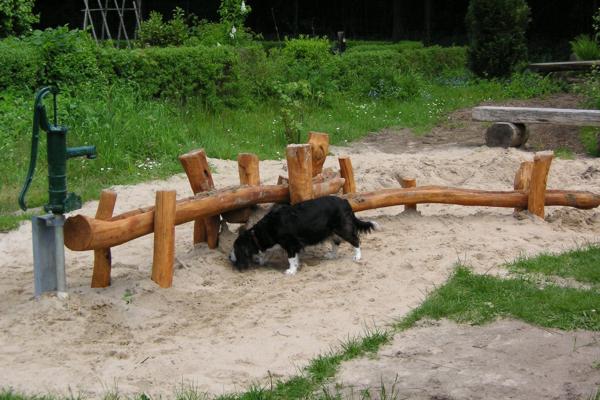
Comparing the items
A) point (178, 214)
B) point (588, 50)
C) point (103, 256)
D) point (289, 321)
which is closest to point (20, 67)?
point (178, 214)

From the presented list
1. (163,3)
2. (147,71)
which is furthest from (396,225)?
(163,3)

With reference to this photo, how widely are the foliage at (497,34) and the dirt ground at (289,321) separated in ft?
34.4

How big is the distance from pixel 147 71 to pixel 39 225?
24.7 feet

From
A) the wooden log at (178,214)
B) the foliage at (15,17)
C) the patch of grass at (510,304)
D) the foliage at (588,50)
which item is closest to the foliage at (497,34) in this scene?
the foliage at (588,50)

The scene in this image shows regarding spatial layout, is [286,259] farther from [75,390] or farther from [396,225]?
[75,390]

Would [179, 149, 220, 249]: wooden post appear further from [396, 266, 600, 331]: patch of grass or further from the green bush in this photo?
the green bush

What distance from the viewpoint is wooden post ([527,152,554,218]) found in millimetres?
8266

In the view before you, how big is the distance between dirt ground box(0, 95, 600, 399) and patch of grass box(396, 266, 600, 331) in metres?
0.13

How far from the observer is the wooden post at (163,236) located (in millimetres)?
6543

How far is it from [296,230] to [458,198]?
6.24 feet

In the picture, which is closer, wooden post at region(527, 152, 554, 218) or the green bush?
wooden post at region(527, 152, 554, 218)

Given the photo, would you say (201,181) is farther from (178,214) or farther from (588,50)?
(588,50)

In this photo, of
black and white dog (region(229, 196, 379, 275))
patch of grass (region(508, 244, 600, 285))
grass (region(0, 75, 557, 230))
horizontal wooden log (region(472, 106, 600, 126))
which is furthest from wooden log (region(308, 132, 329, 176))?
horizontal wooden log (region(472, 106, 600, 126))

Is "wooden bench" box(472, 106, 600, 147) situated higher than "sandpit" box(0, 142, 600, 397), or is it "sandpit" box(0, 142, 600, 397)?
"wooden bench" box(472, 106, 600, 147)
